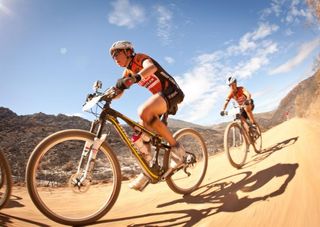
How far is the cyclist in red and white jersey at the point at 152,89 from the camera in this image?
13.6ft

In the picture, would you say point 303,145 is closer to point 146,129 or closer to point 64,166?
point 146,129

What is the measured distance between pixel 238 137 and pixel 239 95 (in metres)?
1.56

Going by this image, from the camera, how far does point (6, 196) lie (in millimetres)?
3770

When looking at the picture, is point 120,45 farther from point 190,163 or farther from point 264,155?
point 264,155

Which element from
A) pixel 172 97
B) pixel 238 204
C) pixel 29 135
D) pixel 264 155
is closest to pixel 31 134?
pixel 29 135

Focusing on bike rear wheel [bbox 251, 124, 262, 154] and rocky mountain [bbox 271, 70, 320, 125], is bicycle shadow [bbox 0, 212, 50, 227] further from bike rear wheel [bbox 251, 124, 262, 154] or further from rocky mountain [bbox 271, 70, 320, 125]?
rocky mountain [bbox 271, 70, 320, 125]

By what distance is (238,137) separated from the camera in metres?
7.86

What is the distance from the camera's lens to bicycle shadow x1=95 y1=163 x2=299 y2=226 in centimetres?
347

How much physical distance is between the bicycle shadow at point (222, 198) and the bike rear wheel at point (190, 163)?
0.18m

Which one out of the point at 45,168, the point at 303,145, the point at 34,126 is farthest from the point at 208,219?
the point at 34,126

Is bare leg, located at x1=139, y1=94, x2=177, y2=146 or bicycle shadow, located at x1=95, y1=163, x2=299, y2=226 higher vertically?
bare leg, located at x1=139, y1=94, x2=177, y2=146

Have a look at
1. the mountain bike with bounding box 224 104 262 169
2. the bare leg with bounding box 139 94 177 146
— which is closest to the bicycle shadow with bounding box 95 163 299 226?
the bare leg with bounding box 139 94 177 146

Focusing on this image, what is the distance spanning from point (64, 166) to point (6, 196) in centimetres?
957

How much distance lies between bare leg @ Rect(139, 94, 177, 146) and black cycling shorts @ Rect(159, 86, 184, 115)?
11 centimetres
